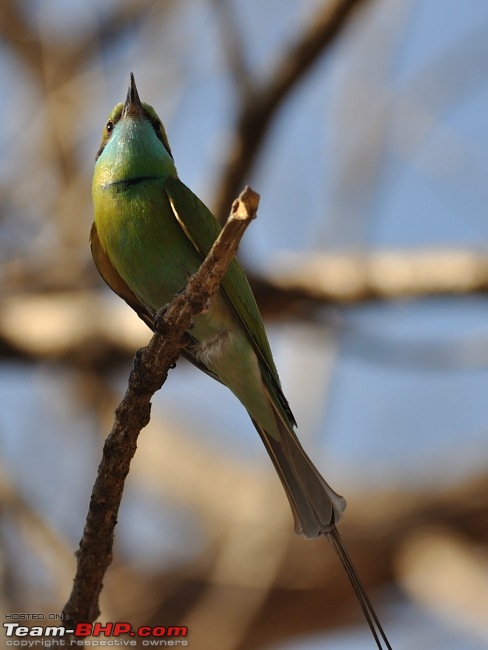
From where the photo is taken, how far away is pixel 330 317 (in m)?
5.47

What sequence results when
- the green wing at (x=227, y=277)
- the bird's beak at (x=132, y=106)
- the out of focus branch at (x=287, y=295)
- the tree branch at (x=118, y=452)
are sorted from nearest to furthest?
the tree branch at (x=118, y=452)
the green wing at (x=227, y=277)
the bird's beak at (x=132, y=106)
the out of focus branch at (x=287, y=295)

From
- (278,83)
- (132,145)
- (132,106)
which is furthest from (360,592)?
(278,83)

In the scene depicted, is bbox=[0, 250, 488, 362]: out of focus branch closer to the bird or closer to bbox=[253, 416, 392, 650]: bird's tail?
the bird

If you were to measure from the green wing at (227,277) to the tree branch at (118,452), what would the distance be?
66 centimetres

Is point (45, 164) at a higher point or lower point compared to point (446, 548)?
higher

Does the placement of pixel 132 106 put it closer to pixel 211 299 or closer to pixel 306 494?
pixel 211 299

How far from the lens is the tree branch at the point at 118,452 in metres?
2.60

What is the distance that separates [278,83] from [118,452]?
2.49 meters

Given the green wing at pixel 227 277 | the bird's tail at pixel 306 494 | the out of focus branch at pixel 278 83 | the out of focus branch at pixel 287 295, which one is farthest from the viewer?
the out of focus branch at pixel 287 295

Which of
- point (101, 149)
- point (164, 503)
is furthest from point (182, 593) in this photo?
point (101, 149)

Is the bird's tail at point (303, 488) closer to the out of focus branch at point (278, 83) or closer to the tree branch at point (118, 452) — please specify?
the tree branch at point (118, 452)

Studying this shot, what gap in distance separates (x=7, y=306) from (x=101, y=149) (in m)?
2.08

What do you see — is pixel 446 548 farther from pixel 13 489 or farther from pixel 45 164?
pixel 45 164

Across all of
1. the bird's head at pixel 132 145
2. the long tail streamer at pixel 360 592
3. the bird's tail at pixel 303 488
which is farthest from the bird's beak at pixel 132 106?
the long tail streamer at pixel 360 592
